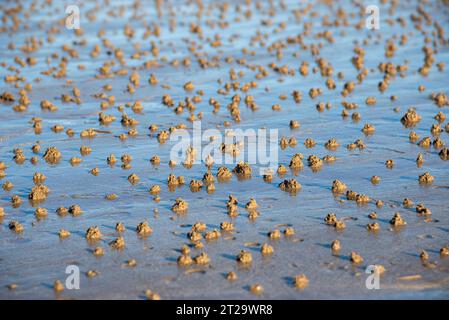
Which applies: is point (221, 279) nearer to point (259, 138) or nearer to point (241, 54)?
point (259, 138)

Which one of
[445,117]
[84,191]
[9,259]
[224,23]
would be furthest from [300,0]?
[9,259]

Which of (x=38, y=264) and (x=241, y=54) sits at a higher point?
(x=241, y=54)

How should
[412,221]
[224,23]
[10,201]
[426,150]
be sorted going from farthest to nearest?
[224,23]
[426,150]
[10,201]
[412,221]

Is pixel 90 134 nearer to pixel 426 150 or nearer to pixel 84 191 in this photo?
pixel 84 191

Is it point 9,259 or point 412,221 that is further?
point 412,221

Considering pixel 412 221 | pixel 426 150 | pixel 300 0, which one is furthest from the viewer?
pixel 300 0
